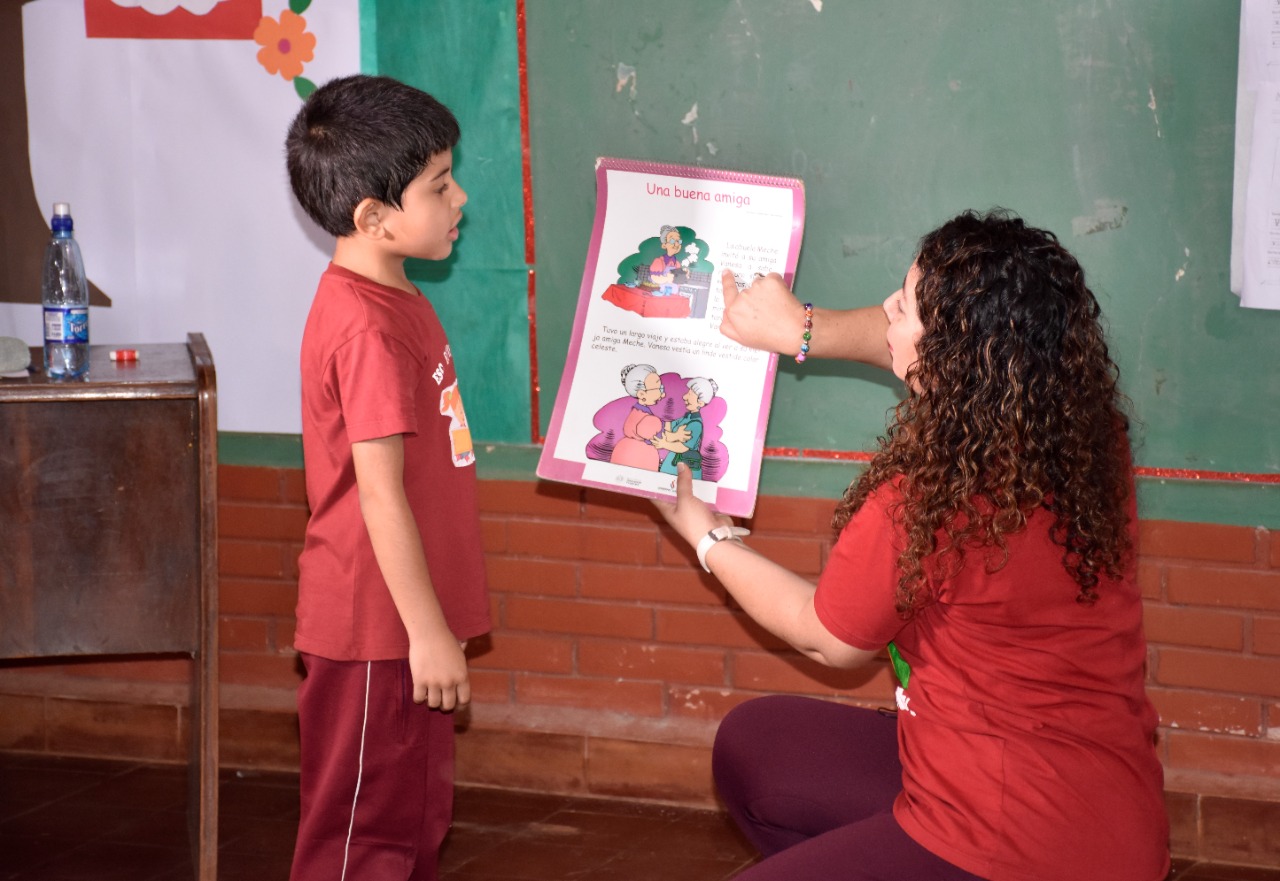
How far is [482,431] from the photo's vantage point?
3.15 meters

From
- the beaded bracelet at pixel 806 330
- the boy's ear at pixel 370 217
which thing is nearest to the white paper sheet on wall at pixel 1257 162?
the beaded bracelet at pixel 806 330

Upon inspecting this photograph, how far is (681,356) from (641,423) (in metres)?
0.15

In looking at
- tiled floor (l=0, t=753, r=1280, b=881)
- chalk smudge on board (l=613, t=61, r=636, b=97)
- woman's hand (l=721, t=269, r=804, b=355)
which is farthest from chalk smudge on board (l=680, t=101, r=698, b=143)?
tiled floor (l=0, t=753, r=1280, b=881)

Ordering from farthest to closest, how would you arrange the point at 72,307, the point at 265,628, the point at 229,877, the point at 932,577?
the point at 265,628, the point at 229,877, the point at 72,307, the point at 932,577

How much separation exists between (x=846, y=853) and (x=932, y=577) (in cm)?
41

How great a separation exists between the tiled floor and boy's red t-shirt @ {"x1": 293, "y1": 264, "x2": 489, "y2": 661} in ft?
2.75

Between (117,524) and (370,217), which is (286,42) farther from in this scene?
(117,524)

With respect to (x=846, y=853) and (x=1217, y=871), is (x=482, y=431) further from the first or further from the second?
(x=1217, y=871)

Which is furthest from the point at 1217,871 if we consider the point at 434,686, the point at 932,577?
the point at 434,686

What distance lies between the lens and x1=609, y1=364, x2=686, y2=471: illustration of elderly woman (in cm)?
238

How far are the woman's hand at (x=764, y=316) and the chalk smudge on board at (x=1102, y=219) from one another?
2.58 feet

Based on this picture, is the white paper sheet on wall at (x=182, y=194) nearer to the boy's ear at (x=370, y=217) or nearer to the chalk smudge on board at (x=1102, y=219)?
the boy's ear at (x=370, y=217)

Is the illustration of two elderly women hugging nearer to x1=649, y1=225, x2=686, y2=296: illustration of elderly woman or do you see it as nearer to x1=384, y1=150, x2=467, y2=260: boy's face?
x1=649, y1=225, x2=686, y2=296: illustration of elderly woman

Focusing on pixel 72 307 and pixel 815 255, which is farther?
pixel 815 255
